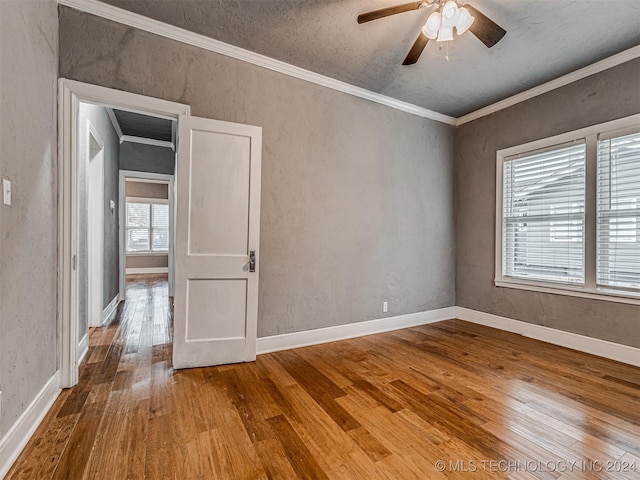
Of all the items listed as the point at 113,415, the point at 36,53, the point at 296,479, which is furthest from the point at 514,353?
the point at 36,53

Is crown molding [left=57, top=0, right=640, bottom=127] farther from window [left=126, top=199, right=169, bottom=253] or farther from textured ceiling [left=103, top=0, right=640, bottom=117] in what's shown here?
window [left=126, top=199, right=169, bottom=253]

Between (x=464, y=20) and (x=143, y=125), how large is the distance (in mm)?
4882

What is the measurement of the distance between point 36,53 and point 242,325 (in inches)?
94.1

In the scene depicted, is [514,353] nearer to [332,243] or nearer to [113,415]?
[332,243]

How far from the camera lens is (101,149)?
3783mm

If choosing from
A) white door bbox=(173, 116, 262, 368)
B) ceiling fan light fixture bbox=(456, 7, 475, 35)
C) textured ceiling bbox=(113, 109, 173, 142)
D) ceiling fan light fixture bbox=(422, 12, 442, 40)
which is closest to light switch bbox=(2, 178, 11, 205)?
white door bbox=(173, 116, 262, 368)

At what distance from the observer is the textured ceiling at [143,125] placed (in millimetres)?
4531

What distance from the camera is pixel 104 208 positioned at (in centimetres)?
394

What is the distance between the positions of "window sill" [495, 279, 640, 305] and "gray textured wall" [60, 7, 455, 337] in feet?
2.79

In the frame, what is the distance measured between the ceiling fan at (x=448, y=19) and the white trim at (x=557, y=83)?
67.2 inches

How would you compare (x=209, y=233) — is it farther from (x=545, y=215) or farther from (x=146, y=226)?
(x=146, y=226)

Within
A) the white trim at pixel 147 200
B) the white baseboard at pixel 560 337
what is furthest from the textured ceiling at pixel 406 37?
the white trim at pixel 147 200

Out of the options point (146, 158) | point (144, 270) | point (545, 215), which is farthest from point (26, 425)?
point (144, 270)

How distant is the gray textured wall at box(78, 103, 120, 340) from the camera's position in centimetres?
288
